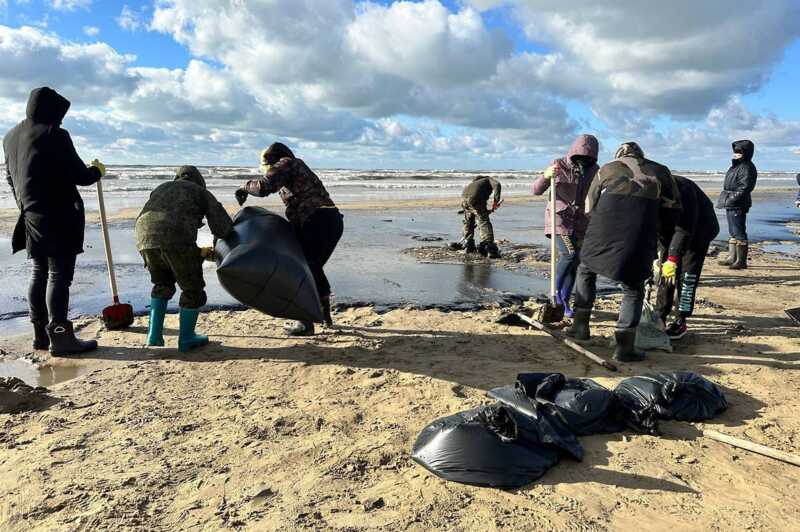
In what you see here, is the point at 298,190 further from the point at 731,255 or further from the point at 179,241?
the point at 731,255

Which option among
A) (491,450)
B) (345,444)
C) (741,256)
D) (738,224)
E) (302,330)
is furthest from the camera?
(738,224)

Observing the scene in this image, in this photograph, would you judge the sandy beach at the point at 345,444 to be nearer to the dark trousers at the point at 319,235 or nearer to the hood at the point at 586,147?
the dark trousers at the point at 319,235

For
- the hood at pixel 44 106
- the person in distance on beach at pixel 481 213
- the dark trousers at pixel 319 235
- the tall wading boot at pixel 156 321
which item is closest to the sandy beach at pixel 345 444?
the tall wading boot at pixel 156 321

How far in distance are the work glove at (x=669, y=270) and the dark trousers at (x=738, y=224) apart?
4.52 m

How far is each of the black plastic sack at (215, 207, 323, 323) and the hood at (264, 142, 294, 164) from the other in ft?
2.03

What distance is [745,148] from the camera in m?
8.40

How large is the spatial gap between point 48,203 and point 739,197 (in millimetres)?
9511

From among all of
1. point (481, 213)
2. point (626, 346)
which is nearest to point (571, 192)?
point (626, 346)

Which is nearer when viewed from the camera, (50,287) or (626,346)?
(626,346)

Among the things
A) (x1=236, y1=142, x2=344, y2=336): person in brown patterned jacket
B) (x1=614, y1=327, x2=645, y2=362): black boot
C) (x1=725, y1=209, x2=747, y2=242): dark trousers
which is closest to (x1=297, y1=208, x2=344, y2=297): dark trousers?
(x1=236, y1=142, x2=344, y2=336): person in brown patterned jacket

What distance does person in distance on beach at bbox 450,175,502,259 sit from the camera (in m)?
9.75

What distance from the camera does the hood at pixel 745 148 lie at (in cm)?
839

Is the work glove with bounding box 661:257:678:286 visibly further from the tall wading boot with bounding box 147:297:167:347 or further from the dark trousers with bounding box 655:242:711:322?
the tall wading boot with bounding box 147:297:167:347

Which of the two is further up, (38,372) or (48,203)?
(48,203)
